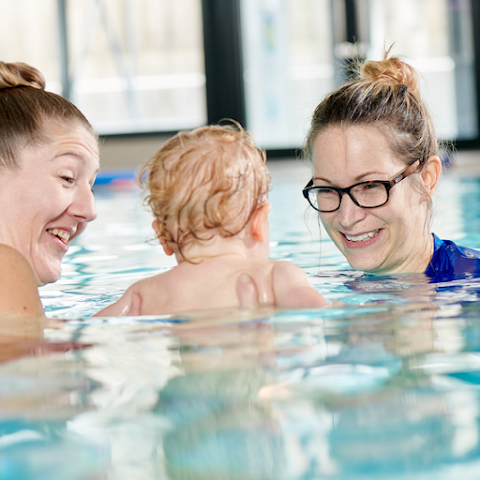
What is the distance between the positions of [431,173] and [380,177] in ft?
0.87

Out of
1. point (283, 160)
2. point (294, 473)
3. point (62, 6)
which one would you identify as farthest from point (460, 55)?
point (294, 473)

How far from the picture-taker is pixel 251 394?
1.19 meters

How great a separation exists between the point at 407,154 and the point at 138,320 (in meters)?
1.20

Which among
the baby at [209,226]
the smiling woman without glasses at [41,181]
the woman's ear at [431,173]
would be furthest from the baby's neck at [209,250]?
the woman's ear at [431,173]

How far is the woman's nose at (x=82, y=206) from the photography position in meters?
2.11

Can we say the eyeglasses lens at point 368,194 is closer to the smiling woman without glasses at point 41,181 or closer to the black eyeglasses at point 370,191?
the black eyeglasses at point 370,191

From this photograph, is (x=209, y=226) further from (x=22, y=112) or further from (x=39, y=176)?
(x=22, y=112)

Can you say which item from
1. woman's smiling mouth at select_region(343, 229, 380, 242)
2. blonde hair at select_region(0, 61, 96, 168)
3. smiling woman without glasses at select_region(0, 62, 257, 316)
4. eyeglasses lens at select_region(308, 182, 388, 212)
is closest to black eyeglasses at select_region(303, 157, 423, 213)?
Answer: eyeglasses lens at select_region(308, 182, 388, 212)

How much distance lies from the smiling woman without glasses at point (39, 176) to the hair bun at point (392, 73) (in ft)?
3.76

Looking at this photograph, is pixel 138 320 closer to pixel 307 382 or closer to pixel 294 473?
pixel 307 382

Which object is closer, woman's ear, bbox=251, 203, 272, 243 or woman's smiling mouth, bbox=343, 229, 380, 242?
woman's ear, bbox=251, 203, 272, 243

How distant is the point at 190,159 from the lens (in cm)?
199

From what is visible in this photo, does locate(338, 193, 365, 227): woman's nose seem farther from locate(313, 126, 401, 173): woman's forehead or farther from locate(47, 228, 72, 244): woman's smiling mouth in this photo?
locate(47, 228, 72, 244): woman's smiling mouth

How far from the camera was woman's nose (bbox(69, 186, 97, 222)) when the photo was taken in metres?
2.11
